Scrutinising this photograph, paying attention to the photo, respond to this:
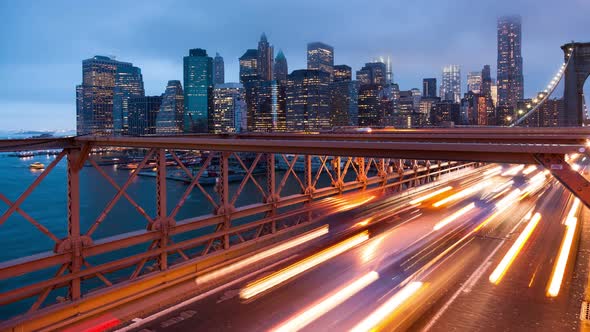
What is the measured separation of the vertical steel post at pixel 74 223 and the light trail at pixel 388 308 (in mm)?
5307

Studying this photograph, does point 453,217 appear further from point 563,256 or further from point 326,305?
point 326,305

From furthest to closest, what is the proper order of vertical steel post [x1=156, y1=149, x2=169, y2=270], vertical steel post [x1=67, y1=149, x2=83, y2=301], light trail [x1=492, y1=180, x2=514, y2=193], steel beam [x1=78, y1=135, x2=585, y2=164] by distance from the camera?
1. light trail [x1=492, y1=180, x2=514, y2=193]
2. vertical steel post [x1=156, y1=149, x2=169, y2=270]
3. vertical steel post [x1=67, y1=149, x2=83, y2=301]
4. steel beam [x1=78, y1=135, x2=585, y2=164]

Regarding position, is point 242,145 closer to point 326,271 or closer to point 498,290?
point 326,271

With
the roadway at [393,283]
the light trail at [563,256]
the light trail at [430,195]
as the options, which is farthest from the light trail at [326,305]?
the light trail at [430,195]

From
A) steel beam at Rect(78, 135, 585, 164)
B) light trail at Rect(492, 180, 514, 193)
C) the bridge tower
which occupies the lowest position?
light trail at Rect(492, 180, 514, 193)

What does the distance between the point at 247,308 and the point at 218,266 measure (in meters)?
2.50

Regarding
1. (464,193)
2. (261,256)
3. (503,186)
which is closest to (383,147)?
(261,256)

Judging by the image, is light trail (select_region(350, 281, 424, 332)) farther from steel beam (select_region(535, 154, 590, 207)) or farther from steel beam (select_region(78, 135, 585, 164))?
steel beam (select_region(535, 154, 590, 207))

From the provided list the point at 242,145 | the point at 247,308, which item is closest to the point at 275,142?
the point at 242,145

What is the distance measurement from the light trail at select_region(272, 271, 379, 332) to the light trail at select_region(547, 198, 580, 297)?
3984 mm

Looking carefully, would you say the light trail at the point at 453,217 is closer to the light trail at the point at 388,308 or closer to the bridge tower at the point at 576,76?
the light trail at the point at 388,308

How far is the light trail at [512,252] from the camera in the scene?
471 inches

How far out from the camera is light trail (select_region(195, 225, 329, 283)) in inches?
450

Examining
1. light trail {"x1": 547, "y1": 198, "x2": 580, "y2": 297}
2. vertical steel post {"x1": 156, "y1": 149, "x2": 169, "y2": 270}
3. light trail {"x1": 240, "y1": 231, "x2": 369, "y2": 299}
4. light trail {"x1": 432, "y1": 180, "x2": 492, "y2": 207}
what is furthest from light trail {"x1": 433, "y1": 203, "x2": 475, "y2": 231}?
vertical steel post {"x1": 156, "y1": 149, "x2": 169, "y2": 270}
